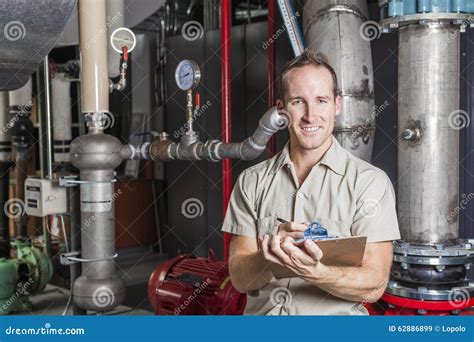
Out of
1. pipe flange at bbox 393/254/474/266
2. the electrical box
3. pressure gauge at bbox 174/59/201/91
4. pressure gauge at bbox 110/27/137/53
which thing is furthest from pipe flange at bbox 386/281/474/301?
the electrical box

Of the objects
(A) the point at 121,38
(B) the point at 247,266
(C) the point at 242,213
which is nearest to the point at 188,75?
(A) the point at 121,38

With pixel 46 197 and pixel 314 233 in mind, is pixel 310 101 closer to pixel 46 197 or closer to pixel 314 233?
pixel 314 233

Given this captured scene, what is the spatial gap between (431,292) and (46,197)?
2.05m

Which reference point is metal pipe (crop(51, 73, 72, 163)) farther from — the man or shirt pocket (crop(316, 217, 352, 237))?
shirt pocket (crop(316, 217, 352, 237))

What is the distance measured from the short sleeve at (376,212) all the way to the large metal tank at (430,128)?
2.12 feet

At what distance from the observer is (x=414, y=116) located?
7.00 ft

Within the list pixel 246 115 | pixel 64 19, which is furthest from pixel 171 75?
pixel 64 19

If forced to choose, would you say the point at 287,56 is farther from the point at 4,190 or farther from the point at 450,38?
the point at 4,190

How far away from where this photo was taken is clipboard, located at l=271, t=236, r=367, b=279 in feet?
4.22

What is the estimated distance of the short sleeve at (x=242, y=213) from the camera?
5.28ft

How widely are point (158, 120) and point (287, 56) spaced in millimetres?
2227

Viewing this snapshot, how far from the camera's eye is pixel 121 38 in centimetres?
291

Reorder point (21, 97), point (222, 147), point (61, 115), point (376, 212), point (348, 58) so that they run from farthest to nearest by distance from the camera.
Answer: point (21, 97)
point (61, 115)
point (222, 147)
point (348, 58)
point (376, 212)

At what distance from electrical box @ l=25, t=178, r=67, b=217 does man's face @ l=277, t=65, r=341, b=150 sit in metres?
2.01
